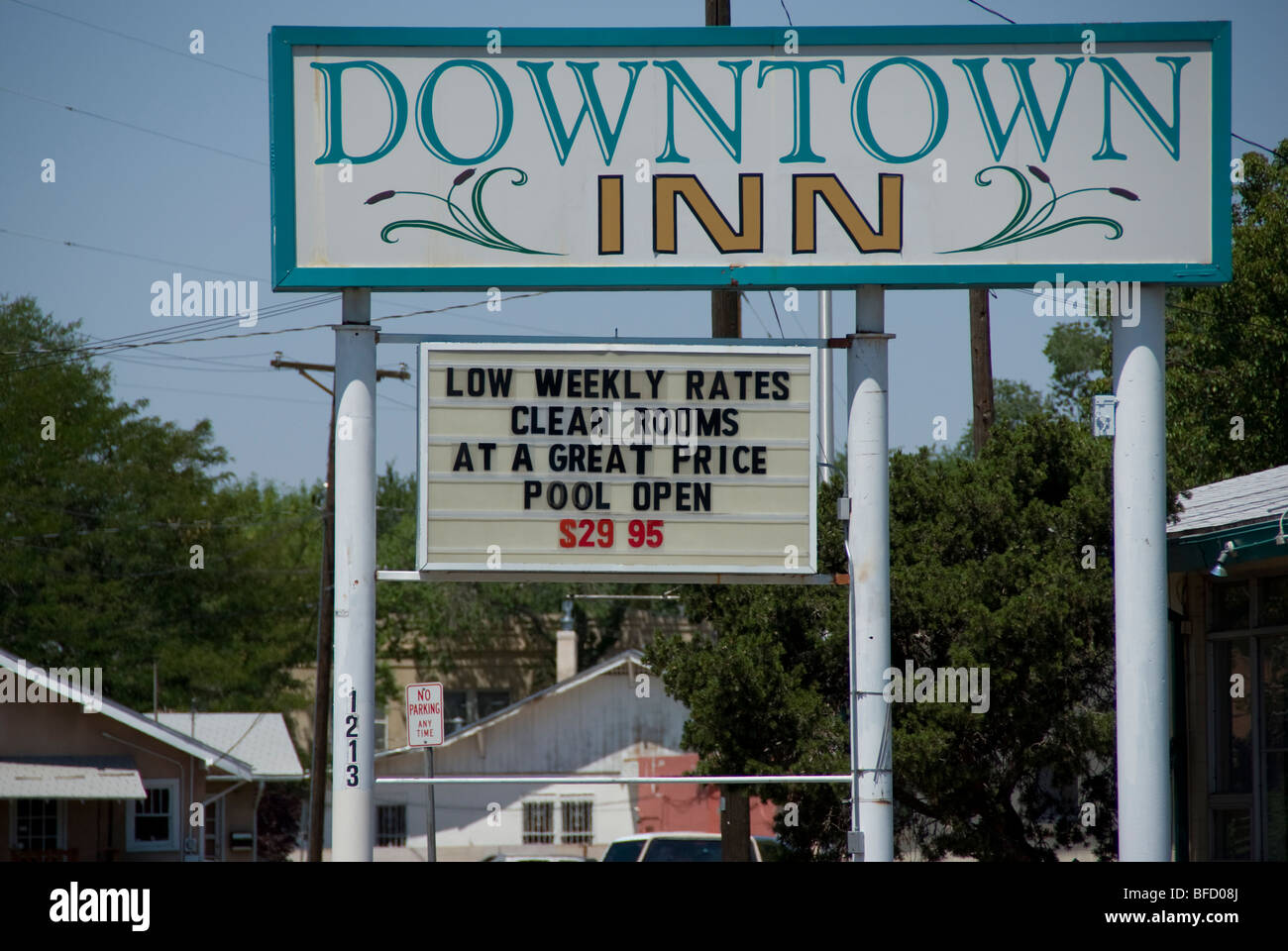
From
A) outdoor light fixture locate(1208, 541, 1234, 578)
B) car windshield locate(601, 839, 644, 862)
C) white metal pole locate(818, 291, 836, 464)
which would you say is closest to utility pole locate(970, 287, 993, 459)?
white metal pole locate(818, 291, 836, 464)

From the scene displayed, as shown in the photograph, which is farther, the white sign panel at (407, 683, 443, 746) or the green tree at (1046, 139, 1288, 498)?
Result: the green tree at (1046, 139, 1288, 498)

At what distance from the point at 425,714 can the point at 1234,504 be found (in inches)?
333

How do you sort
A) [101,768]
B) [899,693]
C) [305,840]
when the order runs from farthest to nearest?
[305,840] → [101,768] → [899,693]

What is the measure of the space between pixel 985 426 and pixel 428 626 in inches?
1632

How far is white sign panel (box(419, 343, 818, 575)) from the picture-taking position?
8734 millimetres

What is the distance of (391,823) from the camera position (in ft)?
141

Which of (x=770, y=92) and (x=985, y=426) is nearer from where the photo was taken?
(x=770, y=92)

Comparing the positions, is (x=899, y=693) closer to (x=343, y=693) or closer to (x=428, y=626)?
(x=343, y=693)

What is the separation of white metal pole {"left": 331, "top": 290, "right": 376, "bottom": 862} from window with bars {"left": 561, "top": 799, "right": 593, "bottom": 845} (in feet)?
102

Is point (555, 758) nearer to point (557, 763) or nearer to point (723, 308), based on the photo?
point (557, 763)

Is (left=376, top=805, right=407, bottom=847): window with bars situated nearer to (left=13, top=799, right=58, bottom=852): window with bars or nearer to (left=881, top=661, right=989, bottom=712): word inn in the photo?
(left=13, top=799, right=58, bottom=852): window with bars

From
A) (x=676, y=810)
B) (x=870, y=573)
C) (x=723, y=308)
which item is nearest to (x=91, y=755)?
(x=676, y=810)

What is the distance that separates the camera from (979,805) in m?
13.5
